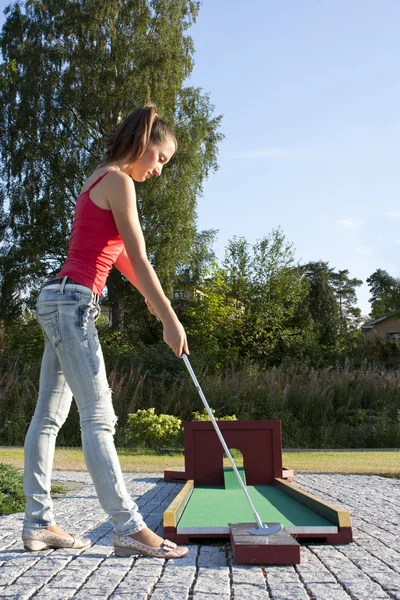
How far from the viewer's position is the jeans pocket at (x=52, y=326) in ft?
8.79

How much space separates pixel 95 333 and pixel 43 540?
920mm

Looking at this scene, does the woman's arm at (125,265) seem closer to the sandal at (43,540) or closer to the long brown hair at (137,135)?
the long brown hair at (137,135)

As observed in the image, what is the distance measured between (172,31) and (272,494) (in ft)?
60.9

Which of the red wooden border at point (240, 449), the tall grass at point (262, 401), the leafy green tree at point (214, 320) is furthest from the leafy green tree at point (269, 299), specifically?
the red wooden border at point (240, 449)

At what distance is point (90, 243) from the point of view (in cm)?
277

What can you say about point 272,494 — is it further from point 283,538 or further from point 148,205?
point 148,205

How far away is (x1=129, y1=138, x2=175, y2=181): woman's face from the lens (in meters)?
2.89

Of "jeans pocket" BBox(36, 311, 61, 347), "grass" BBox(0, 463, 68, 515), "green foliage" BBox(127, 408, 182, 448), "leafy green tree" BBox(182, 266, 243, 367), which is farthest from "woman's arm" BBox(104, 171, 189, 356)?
"leafy green tree" BBox(182, 266, 243, 367)

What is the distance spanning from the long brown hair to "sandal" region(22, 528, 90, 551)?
1.63 metres

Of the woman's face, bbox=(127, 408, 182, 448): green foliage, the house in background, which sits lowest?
bbox=(127, 408, 182, 448): green foliage

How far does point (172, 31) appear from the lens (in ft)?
66.7

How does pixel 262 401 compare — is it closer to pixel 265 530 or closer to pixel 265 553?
pixel 265 530

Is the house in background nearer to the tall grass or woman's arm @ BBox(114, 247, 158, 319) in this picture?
the tall grass

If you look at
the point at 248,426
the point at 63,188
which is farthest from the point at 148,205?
the point at 248,426
